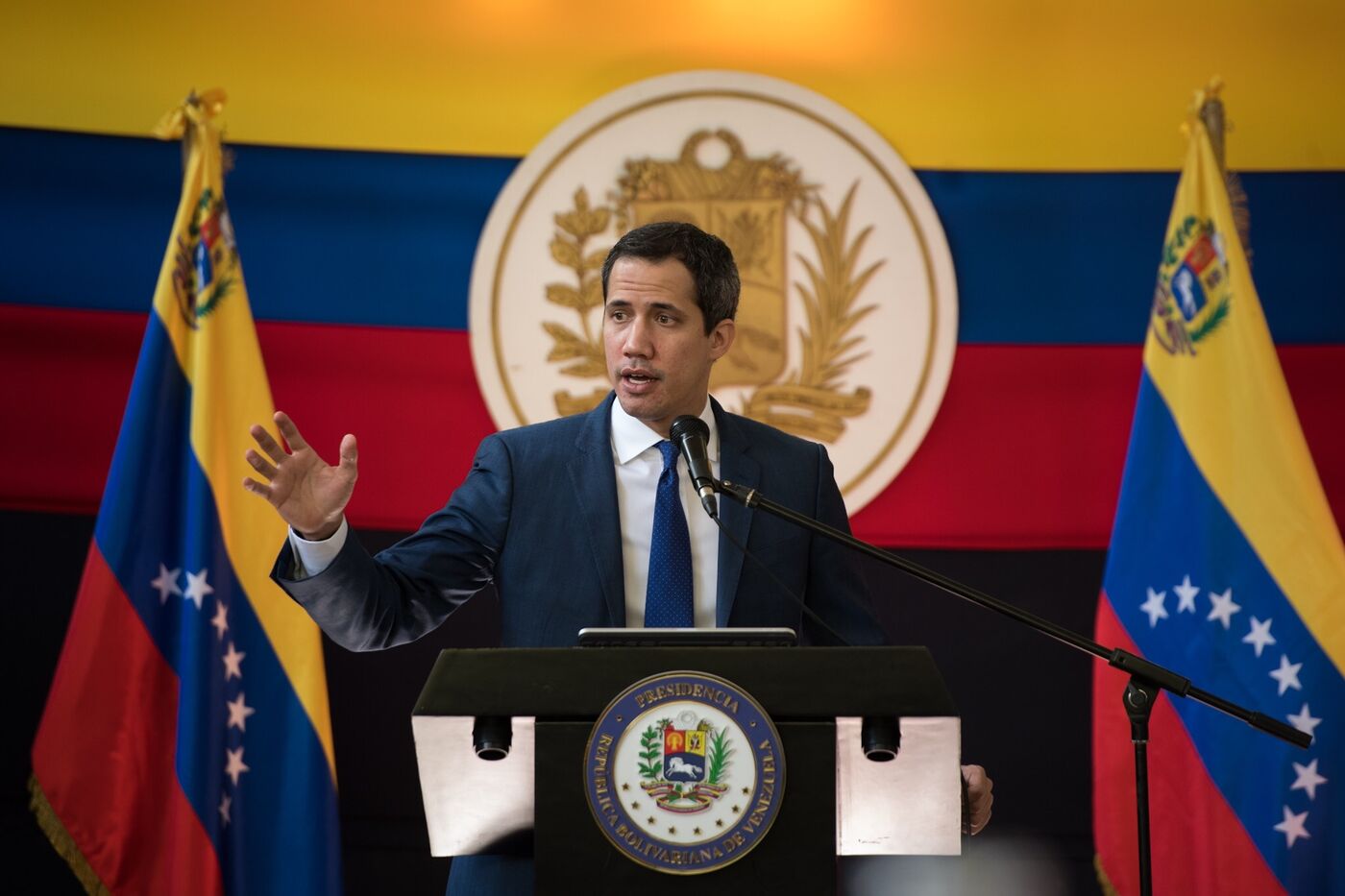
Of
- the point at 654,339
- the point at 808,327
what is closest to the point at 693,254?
the point at 654,339

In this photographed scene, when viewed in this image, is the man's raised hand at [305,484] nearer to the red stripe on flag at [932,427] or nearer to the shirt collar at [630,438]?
the shirt collar at [630,438]

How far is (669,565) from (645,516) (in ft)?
0.47

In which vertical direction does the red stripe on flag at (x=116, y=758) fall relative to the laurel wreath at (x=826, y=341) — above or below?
below

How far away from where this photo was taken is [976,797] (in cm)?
178

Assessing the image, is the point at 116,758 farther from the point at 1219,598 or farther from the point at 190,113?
the point at 1219,598

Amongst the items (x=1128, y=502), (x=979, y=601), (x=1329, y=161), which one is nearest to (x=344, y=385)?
(x=1128, y=502)

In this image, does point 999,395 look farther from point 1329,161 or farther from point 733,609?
point 733,609

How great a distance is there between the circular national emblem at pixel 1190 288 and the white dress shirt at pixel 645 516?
1.49m

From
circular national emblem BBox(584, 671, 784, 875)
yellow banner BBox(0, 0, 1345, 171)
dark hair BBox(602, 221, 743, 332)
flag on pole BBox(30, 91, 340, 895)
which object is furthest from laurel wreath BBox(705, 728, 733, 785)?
yellow banner BBox(0, 0, 1345, 171)

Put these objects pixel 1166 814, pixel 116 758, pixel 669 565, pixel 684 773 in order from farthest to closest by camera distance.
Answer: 1. pixel 1166 814
2. pixel 116 758
3. pixel 669 565
4. pixel 684 773

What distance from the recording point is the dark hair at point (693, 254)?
2.24 m

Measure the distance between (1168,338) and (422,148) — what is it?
1.93 m

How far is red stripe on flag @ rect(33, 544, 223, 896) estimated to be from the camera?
2961 mm

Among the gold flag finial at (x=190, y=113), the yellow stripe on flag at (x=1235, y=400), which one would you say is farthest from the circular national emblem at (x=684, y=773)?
the gold flag finial at (x=190, y=113)
